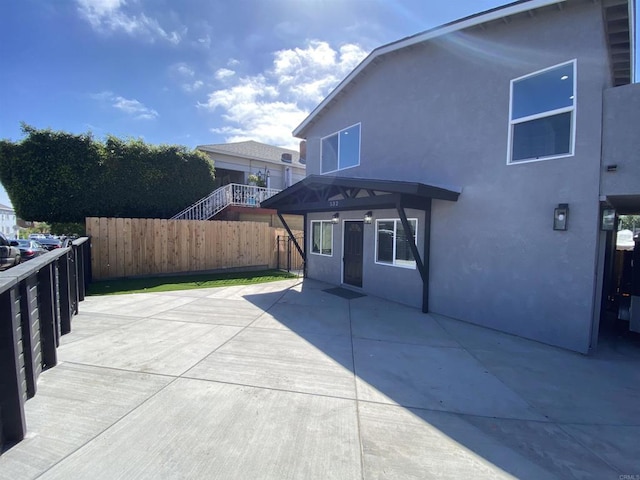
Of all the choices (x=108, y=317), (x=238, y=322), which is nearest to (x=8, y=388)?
(x=238, y=322)

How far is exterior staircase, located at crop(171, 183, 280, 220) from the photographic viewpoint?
14.3m

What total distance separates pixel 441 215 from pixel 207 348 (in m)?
5.62

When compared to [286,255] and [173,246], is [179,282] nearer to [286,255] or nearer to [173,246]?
[173,246]

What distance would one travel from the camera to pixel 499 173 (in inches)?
230

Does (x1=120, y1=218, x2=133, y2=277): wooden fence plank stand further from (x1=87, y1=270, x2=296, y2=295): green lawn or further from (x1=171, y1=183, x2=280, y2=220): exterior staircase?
(x1=171, y1=183, x2=280, y2=220): exterior staircase

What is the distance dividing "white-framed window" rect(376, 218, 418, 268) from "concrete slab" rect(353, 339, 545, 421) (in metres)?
3.04

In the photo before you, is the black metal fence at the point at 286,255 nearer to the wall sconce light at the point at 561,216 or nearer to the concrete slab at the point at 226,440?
the wall sconce light at the point at 561,216

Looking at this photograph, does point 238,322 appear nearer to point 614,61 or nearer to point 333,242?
point 333,242

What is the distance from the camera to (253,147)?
2122cm

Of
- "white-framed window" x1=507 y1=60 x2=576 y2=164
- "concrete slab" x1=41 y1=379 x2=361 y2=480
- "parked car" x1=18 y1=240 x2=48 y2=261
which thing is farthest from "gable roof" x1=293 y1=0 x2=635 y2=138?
"parked car" x1=18 y1=240 x2=48 y2=261

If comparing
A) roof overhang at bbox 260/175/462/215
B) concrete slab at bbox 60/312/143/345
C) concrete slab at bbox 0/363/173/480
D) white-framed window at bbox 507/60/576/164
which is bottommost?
concrete slab at bbox 60/312/143/345

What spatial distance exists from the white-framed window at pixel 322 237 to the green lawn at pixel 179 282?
1780 mm

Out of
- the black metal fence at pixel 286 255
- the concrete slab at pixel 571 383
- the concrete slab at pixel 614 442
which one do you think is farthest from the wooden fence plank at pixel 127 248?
the concrete slab at pixel 614 442

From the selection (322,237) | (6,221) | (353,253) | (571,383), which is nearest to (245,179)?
(322,237)
